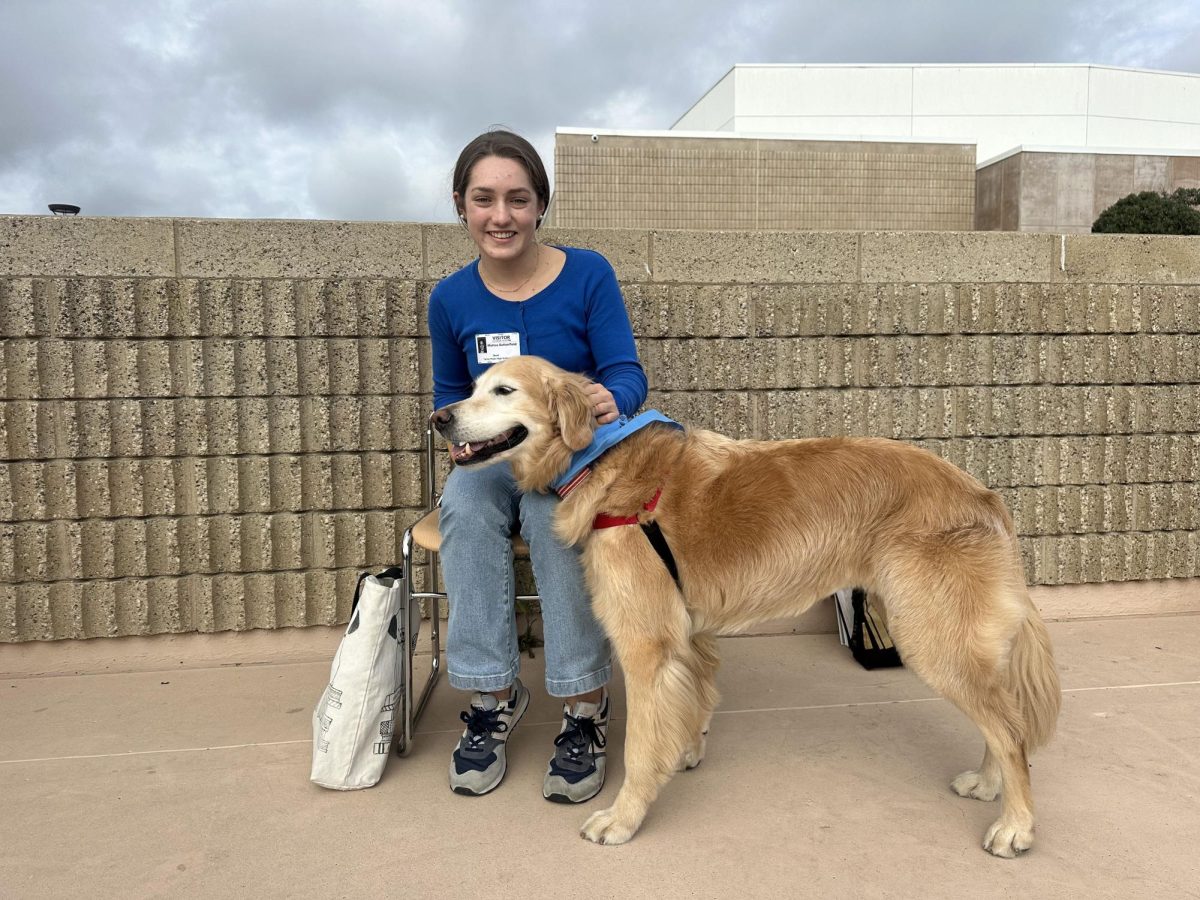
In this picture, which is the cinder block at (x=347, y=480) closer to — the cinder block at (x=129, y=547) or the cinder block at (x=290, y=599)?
the cinder block at (x=290, y=599)

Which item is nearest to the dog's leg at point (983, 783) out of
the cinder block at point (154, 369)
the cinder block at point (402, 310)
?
the cinder block at point (402, 310)

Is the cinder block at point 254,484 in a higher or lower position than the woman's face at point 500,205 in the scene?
lower

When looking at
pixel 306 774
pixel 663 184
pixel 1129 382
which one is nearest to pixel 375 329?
pixel 306 774

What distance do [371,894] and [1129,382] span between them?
366cm

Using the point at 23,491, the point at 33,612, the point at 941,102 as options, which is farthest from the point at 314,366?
the point at 941,102

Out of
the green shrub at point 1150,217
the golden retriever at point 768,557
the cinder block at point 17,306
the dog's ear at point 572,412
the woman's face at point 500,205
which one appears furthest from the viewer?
the green shrub at point 1150,217

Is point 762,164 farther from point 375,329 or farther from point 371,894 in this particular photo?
point 371,894

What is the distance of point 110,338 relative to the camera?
301 cm

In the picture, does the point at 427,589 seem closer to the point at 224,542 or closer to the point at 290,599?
the point at 290,599

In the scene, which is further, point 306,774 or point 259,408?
point 259,408

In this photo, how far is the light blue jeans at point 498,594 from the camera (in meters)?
2.29

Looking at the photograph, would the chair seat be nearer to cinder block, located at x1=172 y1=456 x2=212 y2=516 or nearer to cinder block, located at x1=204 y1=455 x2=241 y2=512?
cinder block, located at x1=204 y1=455 x2=241 y2=512

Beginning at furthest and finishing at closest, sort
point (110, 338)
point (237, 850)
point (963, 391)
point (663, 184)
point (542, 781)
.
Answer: point (663, 184) → point (963, 391) → point (110, 338) → point (542, 781) → point (237, 850)

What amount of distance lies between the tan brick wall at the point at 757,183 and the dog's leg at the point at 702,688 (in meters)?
10.4
